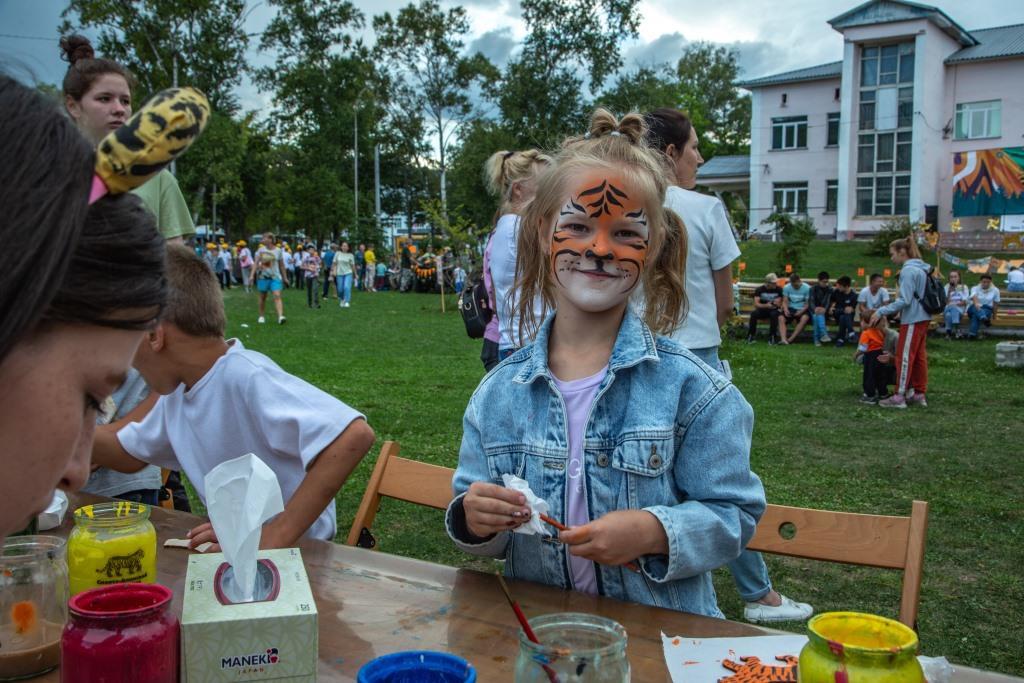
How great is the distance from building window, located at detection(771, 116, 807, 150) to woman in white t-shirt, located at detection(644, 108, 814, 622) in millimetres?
41696

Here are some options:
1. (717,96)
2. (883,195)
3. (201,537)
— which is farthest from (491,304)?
(717,96)

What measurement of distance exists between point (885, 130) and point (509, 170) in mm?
39222

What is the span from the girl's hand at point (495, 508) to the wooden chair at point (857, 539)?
0.74 meters

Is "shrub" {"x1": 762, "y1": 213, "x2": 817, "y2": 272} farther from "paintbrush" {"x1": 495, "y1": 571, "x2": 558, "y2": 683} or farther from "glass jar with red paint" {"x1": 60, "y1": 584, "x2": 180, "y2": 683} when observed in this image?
"glass jar with red paint" {"x1": 60, "y1": 584, "x2": 180, "y2": 683}

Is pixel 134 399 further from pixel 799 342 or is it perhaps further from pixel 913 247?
pixel 799 342

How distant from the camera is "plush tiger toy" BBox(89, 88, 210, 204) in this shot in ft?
2.45

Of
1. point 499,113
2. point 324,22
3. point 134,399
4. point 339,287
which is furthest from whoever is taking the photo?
point 324,22

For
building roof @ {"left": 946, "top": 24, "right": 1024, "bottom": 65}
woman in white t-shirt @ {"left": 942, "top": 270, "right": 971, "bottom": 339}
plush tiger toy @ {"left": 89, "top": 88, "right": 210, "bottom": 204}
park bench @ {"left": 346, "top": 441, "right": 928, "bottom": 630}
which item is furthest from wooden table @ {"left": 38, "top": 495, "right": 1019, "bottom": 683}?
building roof @ {"left": 946, "top": 24, "right": 1024, "bottom": 65}

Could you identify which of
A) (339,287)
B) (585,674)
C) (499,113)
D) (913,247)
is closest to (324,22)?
(499,113)

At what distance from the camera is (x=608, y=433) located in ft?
6.06

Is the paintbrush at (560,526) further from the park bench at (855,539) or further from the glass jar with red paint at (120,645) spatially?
the glass jar with red paint at (120,645)

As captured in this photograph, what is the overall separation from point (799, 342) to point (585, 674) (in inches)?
674

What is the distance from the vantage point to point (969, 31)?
138 feet

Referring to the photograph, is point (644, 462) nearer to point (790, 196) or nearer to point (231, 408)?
point (231, 408)
